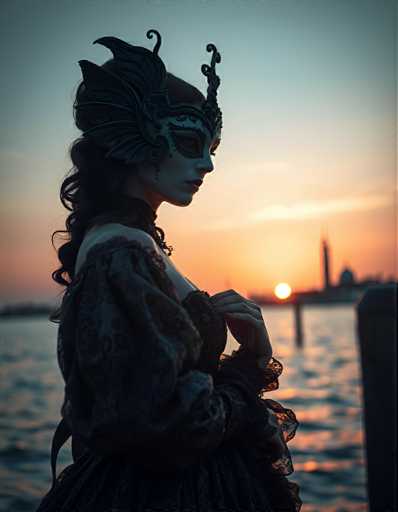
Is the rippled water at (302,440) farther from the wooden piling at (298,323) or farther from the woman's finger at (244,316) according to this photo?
the wooden piling at (298,323)

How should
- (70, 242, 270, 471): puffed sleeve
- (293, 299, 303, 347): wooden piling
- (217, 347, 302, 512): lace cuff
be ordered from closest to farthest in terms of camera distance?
(70, 242, 270, 471): puffed sleeve, (217, 347, 302, 512): lace cuff, (293, 299, 303, 347): wooden piling

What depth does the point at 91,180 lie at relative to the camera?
194 cm

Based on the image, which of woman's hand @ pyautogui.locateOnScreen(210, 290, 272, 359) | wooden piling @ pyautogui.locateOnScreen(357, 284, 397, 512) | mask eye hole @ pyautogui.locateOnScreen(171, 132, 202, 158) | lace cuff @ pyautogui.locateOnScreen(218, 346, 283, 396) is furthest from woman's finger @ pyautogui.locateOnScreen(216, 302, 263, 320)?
wooden piling @ pyautogui.locateOnScreen(357, 284, 397, 512)

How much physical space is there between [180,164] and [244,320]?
1.62 feet

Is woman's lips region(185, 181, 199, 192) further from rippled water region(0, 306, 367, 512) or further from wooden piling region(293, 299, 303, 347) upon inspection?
wooden piling region(293, 299, 303, 347)

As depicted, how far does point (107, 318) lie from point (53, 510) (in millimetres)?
620

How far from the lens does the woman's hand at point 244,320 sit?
1.82m

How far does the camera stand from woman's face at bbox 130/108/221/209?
1883 mm

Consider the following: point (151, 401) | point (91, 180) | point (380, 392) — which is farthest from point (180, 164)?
point (380, 392)

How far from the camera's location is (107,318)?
153 cm

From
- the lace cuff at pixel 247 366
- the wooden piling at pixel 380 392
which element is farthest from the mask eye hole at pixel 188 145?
the wooden piling at pixel 380 392

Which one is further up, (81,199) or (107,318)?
(81,199)

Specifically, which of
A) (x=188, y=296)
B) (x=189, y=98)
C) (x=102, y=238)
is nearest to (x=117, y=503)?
(x=188, y=296)

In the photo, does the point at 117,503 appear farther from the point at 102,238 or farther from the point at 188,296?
the point at 102,238
